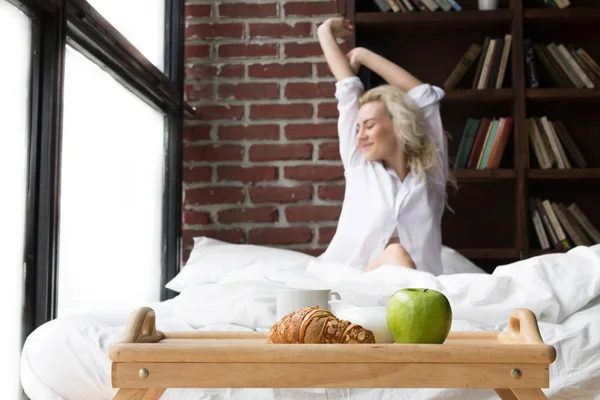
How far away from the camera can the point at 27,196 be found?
1.76 m

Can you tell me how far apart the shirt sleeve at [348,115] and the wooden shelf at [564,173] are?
716mm

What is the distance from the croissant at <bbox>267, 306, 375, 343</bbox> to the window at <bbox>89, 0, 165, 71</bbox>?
1.46 m

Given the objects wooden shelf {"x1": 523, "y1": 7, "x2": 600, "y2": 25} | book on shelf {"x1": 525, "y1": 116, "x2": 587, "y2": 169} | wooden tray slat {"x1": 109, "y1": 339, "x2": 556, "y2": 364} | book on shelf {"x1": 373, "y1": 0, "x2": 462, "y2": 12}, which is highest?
book on shelf {"x1": 373, "y1": 0, "x2": 462, "y2": 12}

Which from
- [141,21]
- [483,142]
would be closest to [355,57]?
[483,142]

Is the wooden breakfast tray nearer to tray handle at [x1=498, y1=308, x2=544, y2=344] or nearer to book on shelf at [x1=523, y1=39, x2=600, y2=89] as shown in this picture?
tray handle at [x1=498, y1=308, x2=544, y2=344]

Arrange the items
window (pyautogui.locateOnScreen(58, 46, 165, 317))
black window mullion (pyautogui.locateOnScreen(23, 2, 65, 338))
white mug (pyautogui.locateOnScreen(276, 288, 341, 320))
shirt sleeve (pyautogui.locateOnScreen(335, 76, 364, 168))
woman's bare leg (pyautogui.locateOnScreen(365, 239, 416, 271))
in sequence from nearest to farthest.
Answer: white mug (pyautogui.locateOnScreen(276, 288, 341, 320)) < black window mullion (pyautogui.locateOnScreen(23, 2, 65, 338)) < window (pyautogui.locateOnScreen(58, 46, 165, 317)) < woman's bare leg (pyautogui.locateOnScreen(365, 239, 416, 271)) < shirt sleeve (pyautogui.locateOnScreen(335, 76, 364, 168))

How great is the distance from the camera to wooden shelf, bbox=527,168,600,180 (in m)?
2.99

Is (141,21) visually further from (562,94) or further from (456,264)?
(562,94)

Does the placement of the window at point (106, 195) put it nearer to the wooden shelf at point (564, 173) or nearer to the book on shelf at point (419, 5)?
the book on shelf at point (419, 5)

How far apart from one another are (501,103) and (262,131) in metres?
0.98

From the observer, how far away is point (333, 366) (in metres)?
1.01

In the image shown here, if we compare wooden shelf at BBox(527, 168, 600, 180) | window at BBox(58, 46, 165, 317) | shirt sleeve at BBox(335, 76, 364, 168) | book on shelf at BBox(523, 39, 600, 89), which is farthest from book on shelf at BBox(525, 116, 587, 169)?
window at BBox(58, 46, 165, 317)

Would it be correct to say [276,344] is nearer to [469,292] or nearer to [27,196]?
[469,292]

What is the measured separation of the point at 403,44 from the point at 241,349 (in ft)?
8.16
